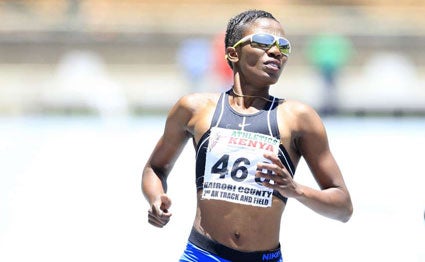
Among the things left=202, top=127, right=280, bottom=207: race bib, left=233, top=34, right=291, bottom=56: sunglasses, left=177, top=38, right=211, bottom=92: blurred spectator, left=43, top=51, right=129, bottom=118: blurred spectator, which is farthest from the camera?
left=43, top=51, right=129, bottom=118: blurred spectator

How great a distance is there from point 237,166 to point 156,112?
18308 mm

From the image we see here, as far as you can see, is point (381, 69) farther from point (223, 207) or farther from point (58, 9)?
point (223, 207)

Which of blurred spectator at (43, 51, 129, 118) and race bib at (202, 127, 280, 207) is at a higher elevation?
blurred spectator at (43, 51, 129, 118)

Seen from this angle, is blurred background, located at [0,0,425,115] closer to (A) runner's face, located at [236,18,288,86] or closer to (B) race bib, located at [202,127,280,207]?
(A) runner's face, located at [236,18,288,86]

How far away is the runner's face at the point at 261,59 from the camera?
5.43m

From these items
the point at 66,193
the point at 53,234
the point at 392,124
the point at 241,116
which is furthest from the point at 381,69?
the point at 241,116

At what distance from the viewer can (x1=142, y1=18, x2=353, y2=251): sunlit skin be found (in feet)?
17.4

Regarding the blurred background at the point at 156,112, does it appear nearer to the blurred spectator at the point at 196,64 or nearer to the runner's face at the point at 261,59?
the blurred spectator at the point at 196,64

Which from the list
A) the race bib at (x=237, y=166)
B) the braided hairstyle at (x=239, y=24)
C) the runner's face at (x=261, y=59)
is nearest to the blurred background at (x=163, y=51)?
the braided hairstyle at (x=239, y=24)

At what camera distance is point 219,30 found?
27.3 meters

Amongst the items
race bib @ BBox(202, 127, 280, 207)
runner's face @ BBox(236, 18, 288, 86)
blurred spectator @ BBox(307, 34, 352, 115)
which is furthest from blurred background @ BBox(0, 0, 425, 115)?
race bib @ BBox(202, 127, 280, 207)

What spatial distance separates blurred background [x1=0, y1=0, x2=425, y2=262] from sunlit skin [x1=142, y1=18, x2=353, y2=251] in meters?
3.32

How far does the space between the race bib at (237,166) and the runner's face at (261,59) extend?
29 centimetres

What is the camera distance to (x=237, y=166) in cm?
534
